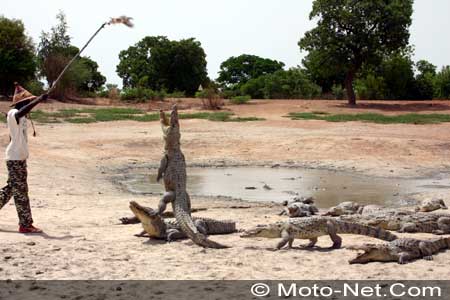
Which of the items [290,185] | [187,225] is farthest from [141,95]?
[187,225]

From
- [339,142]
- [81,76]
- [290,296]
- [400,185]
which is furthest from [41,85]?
[290,296]

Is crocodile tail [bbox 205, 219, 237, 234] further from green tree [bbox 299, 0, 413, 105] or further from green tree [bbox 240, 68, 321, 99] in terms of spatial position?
green tree [bbox 240, 68, 321, 99]

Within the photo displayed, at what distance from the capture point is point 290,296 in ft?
18.3

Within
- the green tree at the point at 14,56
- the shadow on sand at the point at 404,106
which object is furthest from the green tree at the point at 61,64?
the shadow on sand at the point at 404,106

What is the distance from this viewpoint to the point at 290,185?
14.3 meters

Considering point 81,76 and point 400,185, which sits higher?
point 81,76

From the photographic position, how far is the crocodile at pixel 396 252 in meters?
6.64

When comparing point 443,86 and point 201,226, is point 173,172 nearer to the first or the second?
point 201,226

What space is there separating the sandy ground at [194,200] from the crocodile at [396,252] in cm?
10

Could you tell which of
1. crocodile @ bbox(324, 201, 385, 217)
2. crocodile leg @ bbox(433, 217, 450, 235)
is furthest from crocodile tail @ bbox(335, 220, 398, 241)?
crocodile @ bbox(324, 201, 385, 217)

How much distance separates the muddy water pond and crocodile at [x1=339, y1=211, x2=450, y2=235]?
110 inches

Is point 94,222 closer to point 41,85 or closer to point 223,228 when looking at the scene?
point 223,228

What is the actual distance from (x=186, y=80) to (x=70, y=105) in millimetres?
20040

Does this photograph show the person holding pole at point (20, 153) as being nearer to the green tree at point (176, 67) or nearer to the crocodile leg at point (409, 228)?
the crocodile leg at point (409, 228)
